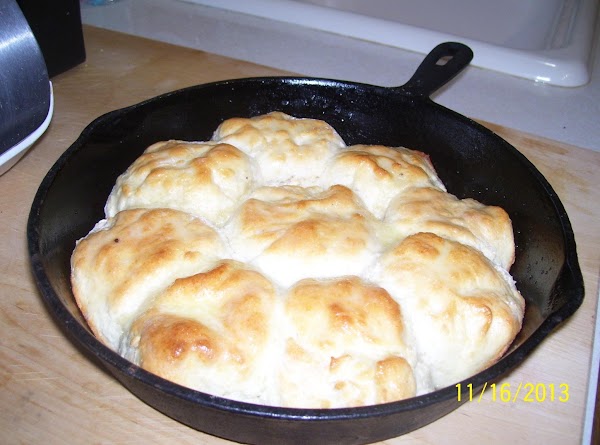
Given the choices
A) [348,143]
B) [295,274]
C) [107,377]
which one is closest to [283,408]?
[295,274]

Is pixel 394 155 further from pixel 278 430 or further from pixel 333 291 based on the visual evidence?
pixel 278 430

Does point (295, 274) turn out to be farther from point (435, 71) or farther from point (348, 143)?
point (435, 71)

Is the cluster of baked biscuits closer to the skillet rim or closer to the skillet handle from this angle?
Answer: the skillet rim

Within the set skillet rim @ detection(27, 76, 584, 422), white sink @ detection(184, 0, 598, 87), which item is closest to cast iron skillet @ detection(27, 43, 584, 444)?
skillet rim @ detection(27, 76, 584, 422)

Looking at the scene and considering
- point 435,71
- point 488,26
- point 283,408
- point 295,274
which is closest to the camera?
point 283,408
